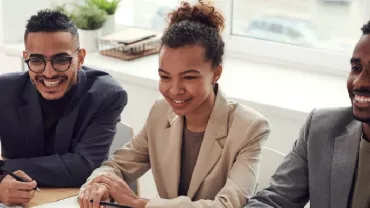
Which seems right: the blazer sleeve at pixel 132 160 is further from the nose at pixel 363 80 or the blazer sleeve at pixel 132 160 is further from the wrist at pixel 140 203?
the nose at pixel 363 80

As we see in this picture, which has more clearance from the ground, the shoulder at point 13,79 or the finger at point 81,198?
the shoulder at point 13,79

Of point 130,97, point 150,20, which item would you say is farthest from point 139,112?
point 150,20

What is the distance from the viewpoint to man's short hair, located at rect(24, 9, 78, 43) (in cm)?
206

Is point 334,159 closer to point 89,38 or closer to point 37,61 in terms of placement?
point 37,61

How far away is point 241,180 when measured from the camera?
175cm

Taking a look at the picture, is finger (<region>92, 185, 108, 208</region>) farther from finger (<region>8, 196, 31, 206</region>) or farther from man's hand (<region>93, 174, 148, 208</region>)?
finger (<region>8, 196, 31, 206</region>)

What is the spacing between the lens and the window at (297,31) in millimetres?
2770

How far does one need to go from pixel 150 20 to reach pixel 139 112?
0.73 metres

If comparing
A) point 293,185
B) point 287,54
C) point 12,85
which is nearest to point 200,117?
point 293,185

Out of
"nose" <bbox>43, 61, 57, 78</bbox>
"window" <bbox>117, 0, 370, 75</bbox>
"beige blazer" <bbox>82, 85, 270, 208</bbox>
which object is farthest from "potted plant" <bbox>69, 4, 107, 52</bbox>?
"beige blazer" <bbox>82, 85, 270, 208</bbox>

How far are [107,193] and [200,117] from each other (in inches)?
14.4

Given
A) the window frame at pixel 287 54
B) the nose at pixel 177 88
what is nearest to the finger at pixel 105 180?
the nose at pixel 177 88

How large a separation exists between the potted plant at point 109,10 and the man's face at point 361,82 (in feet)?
6.59

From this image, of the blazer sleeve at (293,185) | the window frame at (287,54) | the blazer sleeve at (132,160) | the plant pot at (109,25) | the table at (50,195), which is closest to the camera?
the blazer sleeve at (293,185)
